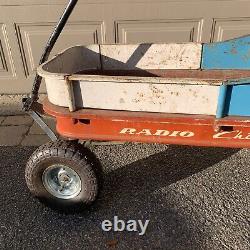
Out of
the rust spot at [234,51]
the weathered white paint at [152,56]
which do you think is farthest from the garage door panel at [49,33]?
the rust spot at [234,51]

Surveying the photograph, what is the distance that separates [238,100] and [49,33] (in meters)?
2.63

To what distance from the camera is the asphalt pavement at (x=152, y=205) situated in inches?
93.8

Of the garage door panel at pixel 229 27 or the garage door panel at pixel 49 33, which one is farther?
the garage door panel at pixel 49 33

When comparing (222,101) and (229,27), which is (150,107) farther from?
(229,27)

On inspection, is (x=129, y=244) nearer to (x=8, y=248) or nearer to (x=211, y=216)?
(x=211, y=216)

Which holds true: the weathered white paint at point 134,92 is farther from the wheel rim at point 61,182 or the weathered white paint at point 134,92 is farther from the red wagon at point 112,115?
the wheel rim at point 61,182

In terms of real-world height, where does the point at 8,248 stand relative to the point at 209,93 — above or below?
below

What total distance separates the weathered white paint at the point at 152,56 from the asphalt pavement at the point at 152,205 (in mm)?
861

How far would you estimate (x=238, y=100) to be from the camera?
2.07 m

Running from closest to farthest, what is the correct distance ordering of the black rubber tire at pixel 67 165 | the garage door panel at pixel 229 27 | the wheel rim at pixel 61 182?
the black rubber tire at pixel 67 165 → the wheel rim at pixel 61 182 → the garage door panel at pixel 229 27

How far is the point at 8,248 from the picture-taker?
2359 mm

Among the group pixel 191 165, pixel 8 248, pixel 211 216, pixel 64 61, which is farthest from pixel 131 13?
pixel 8 248

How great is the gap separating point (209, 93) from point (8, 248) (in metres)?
1.78

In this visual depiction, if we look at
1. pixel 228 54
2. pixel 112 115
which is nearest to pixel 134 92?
pixel 112 115
